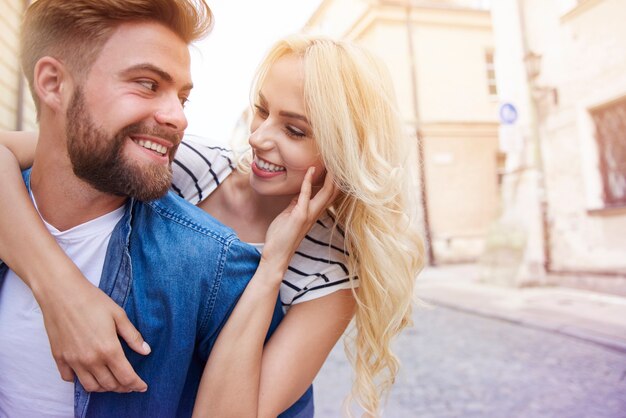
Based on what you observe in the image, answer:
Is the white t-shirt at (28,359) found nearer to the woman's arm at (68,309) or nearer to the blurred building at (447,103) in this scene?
the woman's arm at (68,309)

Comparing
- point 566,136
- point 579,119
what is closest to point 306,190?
point 579,119

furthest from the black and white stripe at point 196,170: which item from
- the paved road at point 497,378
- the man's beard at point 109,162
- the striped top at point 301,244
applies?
the paved road at point 497,378

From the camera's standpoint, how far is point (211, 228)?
1.25 m

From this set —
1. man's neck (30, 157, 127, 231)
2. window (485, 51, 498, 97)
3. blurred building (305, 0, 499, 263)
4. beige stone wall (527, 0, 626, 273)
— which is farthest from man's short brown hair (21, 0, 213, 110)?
window (485, 51, 498, 97)

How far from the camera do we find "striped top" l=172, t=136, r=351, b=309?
154cm

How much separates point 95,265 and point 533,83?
8.34m

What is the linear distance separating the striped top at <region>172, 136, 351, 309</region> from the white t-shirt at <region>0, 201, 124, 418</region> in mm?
534

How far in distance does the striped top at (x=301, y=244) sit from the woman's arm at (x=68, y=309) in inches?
21.8

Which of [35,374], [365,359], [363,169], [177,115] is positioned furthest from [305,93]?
[35,374]

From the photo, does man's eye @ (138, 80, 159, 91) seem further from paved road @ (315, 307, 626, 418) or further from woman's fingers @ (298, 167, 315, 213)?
paved road @ (315, 307, 626, 418)

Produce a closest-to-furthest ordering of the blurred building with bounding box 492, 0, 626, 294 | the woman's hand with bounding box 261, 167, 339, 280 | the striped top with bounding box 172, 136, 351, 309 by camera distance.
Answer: the woman's hand with bounding box 261, 167, 339, 280
the striped top with bounding box 172, 136, 351, 309
the blurred building with bounding box 492, 0, 626, 294

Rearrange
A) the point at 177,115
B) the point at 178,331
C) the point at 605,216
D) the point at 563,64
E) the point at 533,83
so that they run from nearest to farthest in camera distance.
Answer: the point at 178,331 < the point at 177,115 < the point at 605,216 < the point at 563,64 < the point at 533,83

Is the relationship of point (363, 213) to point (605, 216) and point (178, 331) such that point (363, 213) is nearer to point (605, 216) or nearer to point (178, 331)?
point (178, 331)

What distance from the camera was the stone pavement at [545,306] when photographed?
4.82m
